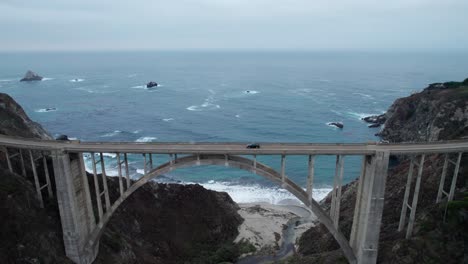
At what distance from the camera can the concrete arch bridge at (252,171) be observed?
2961 cm

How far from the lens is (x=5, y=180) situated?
32656mm

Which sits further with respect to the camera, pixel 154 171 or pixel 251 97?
pixel 251 97

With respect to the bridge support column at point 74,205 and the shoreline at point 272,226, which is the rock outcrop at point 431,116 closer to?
the shoreline at point 272,226

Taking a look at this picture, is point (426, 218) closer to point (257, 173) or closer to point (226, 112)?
point (257, 173)

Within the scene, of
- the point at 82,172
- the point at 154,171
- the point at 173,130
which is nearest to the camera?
the point at 154,171

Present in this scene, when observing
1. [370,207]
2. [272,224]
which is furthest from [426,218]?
[272,224]

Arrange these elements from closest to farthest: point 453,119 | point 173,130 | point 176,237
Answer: point 176,237 → point 453,119 → point 173,130

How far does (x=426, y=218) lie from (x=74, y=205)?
32842 mm

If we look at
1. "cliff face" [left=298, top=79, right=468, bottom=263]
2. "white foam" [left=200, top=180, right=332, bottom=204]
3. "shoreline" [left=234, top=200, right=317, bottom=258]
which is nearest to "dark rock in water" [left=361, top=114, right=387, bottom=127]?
"cliff face" [left=298, top=79, right=468, bottom=263]

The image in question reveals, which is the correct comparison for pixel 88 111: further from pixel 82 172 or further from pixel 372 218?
pixel 372 218

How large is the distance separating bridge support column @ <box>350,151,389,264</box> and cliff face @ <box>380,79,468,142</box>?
22974 mm

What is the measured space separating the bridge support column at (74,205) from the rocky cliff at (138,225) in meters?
1.41

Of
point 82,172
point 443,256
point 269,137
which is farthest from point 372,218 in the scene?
point 269,137

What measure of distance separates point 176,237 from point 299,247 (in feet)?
52.3
